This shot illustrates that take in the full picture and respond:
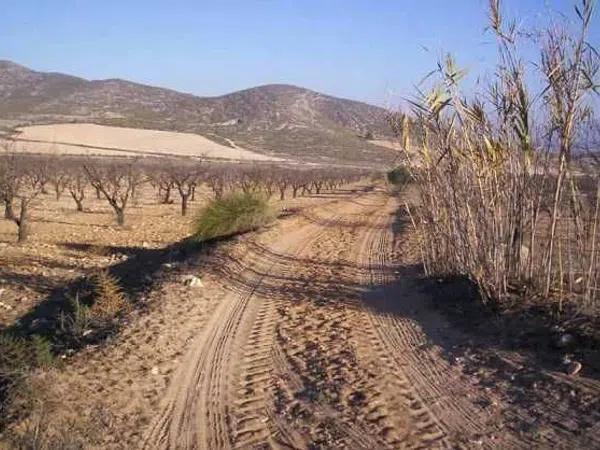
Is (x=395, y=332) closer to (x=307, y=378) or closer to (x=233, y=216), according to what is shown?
(x=307, y=378)

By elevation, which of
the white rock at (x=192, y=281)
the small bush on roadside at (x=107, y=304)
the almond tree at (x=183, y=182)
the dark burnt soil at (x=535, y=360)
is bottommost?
the almond tree at (x=183, y=182)

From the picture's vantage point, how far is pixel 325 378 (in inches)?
256

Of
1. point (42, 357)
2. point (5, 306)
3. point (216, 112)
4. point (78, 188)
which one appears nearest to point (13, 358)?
point (42, 357)

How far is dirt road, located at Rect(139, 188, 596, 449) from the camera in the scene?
17.2ft

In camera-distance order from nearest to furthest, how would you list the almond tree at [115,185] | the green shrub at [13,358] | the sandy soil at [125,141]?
1. the green shrub at [13,358]
2. the almond tree at [115,185]
3. the sandy soil at [125,141]

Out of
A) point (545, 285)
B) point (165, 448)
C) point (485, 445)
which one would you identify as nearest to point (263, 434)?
point (165, 448)

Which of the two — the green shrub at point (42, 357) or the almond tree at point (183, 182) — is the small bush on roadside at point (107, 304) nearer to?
the green shrub at point (42, 357)

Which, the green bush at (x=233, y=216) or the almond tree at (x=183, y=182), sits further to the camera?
the almond tree at (x=183, y=182)

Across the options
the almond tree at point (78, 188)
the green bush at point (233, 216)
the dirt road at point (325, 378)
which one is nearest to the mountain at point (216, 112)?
the almond tree at point (78, 188)

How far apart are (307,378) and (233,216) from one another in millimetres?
12668

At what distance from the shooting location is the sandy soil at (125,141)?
88.2m

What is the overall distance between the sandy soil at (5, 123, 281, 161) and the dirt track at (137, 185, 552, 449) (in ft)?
257

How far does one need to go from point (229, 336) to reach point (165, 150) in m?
87.5

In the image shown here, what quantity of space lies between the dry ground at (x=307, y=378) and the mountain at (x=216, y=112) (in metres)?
96.9
